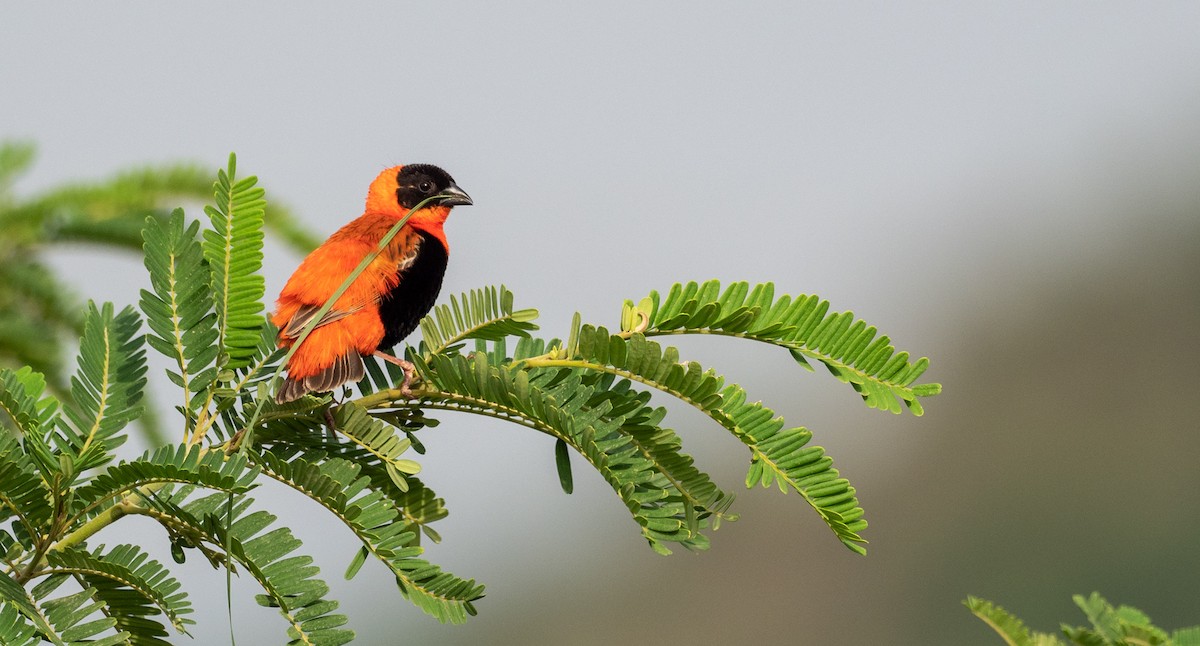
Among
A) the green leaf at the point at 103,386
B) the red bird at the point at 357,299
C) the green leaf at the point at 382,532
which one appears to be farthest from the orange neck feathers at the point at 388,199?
the green leaf at the point at 382,532

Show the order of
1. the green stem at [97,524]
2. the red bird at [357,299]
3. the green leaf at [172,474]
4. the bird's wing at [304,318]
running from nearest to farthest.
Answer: the green leaf at [172,474] < the green stem at [97,524] < the red bird at [357,299] < the bird's wing at [304,318]

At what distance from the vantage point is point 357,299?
295cm

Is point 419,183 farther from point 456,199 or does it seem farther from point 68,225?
point 68,225

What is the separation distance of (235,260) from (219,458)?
0.50m

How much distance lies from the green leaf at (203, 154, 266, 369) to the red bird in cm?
12

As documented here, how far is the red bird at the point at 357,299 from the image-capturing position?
2344mm

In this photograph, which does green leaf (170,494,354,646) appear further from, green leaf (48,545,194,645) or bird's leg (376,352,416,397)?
bird's leg (376,352,416,397)

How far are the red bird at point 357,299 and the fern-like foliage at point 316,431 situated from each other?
0.13m

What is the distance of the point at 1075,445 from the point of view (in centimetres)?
4606

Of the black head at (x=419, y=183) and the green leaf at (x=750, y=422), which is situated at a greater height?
the black head at (x=419, y=183)

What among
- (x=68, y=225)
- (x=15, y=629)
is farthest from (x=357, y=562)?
(x=68, y=225)

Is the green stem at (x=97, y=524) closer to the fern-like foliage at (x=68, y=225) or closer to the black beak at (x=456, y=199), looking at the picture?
the black beak at (x=456, y=199)

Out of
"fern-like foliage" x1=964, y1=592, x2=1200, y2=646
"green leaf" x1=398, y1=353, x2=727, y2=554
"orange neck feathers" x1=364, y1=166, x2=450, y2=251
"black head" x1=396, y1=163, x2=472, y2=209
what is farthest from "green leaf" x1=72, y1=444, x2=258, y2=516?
"black head" x1=396, y1=163, x2=472, y2=209

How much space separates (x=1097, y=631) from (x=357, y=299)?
1.95 meters
